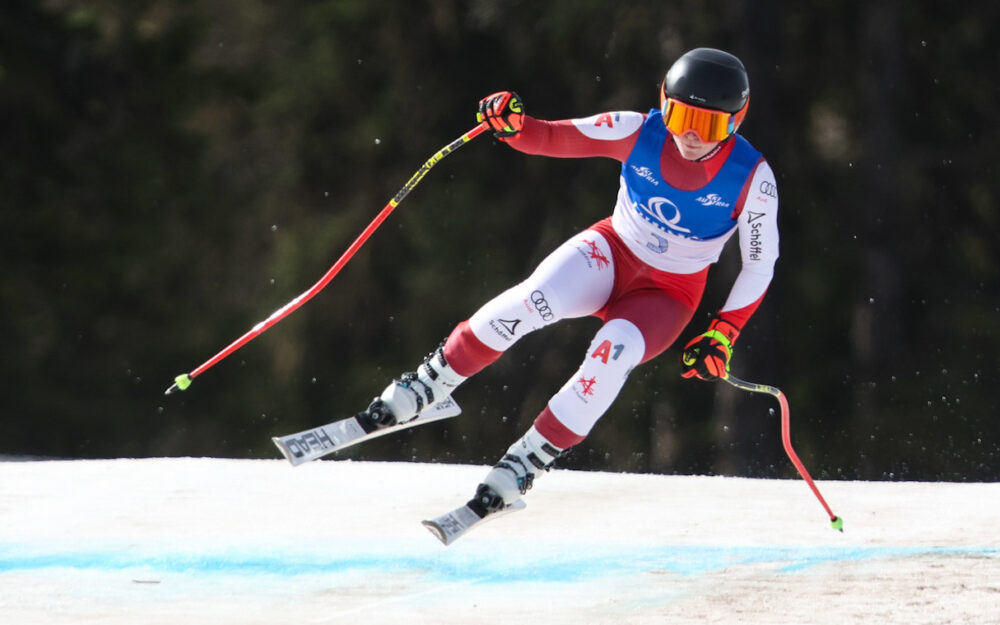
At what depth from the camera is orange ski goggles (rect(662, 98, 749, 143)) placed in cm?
455

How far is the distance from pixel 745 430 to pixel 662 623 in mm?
6193

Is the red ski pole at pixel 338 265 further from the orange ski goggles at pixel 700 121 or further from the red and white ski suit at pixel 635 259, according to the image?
the orange ski goggles at pixel 700 121

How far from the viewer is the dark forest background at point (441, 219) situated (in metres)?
10.9

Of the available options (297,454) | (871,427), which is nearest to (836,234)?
(871,427)

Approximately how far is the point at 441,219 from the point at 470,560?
683 centimetres

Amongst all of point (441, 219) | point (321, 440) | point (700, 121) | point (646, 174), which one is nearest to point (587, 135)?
point (646, 174)

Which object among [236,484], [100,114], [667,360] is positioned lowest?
[236,484]

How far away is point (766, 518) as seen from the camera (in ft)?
19.5

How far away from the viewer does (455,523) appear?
172 inches

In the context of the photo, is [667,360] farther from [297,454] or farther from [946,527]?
[297,454]

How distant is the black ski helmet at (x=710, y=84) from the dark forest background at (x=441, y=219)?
18.7ft

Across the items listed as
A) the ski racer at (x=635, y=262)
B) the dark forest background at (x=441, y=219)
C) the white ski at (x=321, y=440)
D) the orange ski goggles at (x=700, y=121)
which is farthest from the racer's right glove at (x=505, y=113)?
the dark forest background at (x=441, y=219)

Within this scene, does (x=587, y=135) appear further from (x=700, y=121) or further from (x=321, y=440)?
(x=321, y=440)

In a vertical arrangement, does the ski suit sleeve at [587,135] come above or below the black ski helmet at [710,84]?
above
